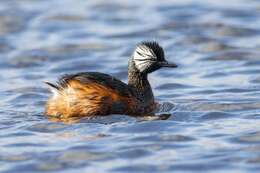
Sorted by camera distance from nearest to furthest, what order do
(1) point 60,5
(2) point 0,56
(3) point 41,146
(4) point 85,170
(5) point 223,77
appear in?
1. (4) point 85,170
2. (3) point 41,146
3. (5) point 223,77
4. (2) point 0,56
5. (1) point 60,5

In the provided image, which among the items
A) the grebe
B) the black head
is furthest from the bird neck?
the grebe

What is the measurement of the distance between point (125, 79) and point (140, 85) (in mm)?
3449

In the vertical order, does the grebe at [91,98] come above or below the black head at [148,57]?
below

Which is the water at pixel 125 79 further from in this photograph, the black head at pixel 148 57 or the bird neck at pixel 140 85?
the black head at pixel 148 57

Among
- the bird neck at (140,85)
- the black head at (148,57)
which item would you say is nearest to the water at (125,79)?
the bird neck at (140,85)

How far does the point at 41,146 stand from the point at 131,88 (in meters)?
2.49

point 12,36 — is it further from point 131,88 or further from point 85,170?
point 85,170

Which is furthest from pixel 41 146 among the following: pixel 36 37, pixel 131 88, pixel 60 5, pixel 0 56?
pixel 60 5

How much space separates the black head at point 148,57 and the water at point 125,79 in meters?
0.75

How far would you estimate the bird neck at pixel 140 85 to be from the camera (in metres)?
15.4

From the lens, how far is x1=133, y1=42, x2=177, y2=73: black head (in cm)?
1555

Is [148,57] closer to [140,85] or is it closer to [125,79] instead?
[140,85]

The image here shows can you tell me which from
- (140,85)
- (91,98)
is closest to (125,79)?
(140,85)

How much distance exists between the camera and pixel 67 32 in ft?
76.8
